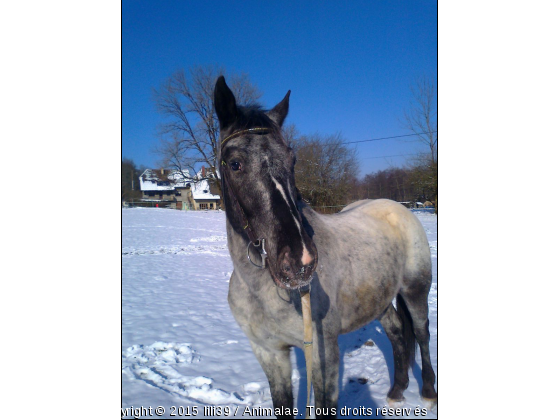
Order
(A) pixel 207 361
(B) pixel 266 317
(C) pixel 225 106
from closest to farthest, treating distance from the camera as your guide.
A: (C) pixel 225 106 < (B) pixel 266 317 < (A) pixel 207 361

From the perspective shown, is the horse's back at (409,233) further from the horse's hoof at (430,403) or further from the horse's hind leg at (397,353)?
the horse's hoof at (430,403)

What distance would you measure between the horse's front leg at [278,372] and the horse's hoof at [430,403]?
1512 millimetres

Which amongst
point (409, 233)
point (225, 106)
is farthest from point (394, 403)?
point (225, 106)

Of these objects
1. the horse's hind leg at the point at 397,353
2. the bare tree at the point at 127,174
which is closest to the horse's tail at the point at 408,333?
the horse's hind leg at the point at 397,353

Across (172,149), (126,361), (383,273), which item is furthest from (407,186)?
(172,149)

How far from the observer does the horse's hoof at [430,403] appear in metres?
2.84

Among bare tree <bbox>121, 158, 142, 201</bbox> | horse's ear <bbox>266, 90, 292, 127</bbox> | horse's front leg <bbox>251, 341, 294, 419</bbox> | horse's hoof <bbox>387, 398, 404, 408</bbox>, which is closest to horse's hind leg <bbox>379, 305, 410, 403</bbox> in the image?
horse's hoof <bbox>387, 398, 404, 408</bbox>

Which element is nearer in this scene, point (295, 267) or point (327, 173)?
point (295, 267)

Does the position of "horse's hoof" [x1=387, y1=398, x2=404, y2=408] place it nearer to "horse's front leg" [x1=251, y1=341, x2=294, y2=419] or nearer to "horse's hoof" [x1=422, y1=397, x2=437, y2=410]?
"horse's hoof" [x1=422, y1=397, x2=437, y2=410]

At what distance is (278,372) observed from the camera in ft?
7.06

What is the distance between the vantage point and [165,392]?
293 cm

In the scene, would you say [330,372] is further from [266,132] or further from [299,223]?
[266,132]

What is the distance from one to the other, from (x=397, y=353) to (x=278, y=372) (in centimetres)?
155

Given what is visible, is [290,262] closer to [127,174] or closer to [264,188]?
[264,188]
